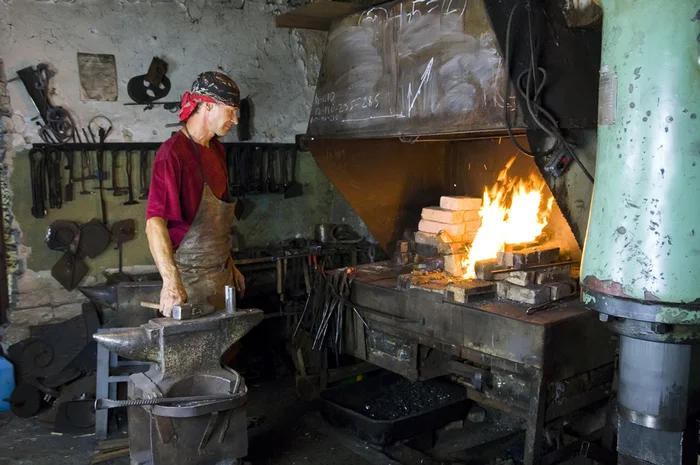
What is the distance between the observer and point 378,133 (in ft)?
12.7

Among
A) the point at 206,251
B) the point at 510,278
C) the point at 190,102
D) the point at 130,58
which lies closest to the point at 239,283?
the point at 206,251

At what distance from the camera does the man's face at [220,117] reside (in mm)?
3244

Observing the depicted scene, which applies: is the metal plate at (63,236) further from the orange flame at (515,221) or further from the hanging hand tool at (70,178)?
the orange flame at (515,221)

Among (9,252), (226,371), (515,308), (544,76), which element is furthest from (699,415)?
(9,252)

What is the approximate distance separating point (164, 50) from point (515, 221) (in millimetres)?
2934

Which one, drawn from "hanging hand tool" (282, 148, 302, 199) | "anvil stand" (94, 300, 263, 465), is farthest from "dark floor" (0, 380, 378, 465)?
"hanging hand tool" (282, 148, 302, 199)

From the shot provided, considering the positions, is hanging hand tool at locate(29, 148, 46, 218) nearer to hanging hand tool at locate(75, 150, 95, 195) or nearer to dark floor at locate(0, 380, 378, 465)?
hanging hand tool at locate(75, 150, 95, 195)

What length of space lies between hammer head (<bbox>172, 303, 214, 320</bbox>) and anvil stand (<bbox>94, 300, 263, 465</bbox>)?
0.11 feet

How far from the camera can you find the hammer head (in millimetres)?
2736

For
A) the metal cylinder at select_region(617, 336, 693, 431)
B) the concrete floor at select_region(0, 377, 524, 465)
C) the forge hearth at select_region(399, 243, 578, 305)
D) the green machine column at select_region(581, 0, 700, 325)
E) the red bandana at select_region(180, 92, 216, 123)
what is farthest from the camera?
the concrete floor at select_region(0, 377, 524, 465)

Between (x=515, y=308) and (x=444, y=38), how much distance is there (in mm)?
1525

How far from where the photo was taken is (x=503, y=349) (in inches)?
122

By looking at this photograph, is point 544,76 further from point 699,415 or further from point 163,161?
point 163,161

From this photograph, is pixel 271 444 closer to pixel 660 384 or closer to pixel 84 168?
pixel 84 168
